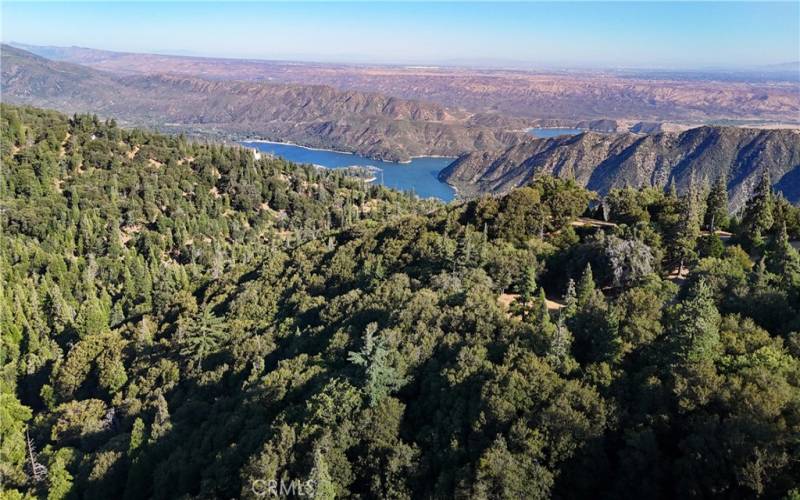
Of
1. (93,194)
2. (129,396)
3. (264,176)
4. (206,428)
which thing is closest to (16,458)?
(129,396)

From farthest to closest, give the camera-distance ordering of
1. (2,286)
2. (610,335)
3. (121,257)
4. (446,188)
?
(446,188)
(121,257)
(2,286)
(610,335)

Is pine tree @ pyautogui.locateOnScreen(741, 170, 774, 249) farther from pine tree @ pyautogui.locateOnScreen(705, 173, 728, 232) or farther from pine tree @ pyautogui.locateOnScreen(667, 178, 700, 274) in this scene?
pine tree @ pyautogui.locateOnScreen(667, 178, 700, 274)

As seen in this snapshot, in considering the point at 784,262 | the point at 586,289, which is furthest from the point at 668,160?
the point at 586,289

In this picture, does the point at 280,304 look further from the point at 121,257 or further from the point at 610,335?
the point at 121,257

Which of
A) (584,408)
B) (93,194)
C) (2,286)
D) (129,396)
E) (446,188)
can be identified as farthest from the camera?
(446,188)

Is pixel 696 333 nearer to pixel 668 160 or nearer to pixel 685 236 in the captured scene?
pixel 685 236

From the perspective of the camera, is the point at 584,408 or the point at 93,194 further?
the point at 93,194
